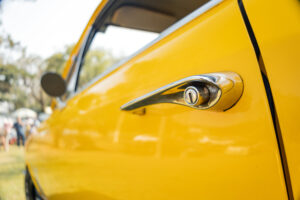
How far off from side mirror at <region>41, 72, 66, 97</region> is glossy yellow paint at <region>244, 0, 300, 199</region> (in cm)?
157

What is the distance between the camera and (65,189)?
1418 mm

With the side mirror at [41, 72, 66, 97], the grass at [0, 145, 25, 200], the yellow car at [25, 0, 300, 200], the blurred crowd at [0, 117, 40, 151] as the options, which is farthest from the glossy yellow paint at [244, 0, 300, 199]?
the blurred crowd at [0, 117, 40, 151]

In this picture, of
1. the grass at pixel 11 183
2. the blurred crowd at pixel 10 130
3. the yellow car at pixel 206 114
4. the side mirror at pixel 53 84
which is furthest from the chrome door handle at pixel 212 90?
the blurred crowd at pixel 10 130

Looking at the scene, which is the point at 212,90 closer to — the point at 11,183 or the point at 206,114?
the point at 206,114

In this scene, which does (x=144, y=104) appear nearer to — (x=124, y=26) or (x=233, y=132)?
(x=233, y=132)

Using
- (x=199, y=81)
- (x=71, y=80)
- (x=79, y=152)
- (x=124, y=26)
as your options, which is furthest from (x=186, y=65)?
(x=71, y=80)

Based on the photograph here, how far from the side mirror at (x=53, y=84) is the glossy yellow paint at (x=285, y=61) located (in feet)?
5.15

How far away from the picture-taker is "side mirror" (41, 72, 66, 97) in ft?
5.76

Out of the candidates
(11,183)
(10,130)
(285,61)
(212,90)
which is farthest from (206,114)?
(10,130)

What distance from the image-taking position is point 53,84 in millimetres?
1772

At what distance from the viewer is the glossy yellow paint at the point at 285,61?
46 cm

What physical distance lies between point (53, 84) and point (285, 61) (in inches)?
65.7

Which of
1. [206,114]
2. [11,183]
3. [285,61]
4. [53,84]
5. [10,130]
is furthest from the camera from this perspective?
[10,130]

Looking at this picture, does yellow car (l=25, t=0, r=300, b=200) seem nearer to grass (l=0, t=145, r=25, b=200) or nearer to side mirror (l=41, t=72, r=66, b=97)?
side mirror (l=41, t=72, r=66, b=97)
